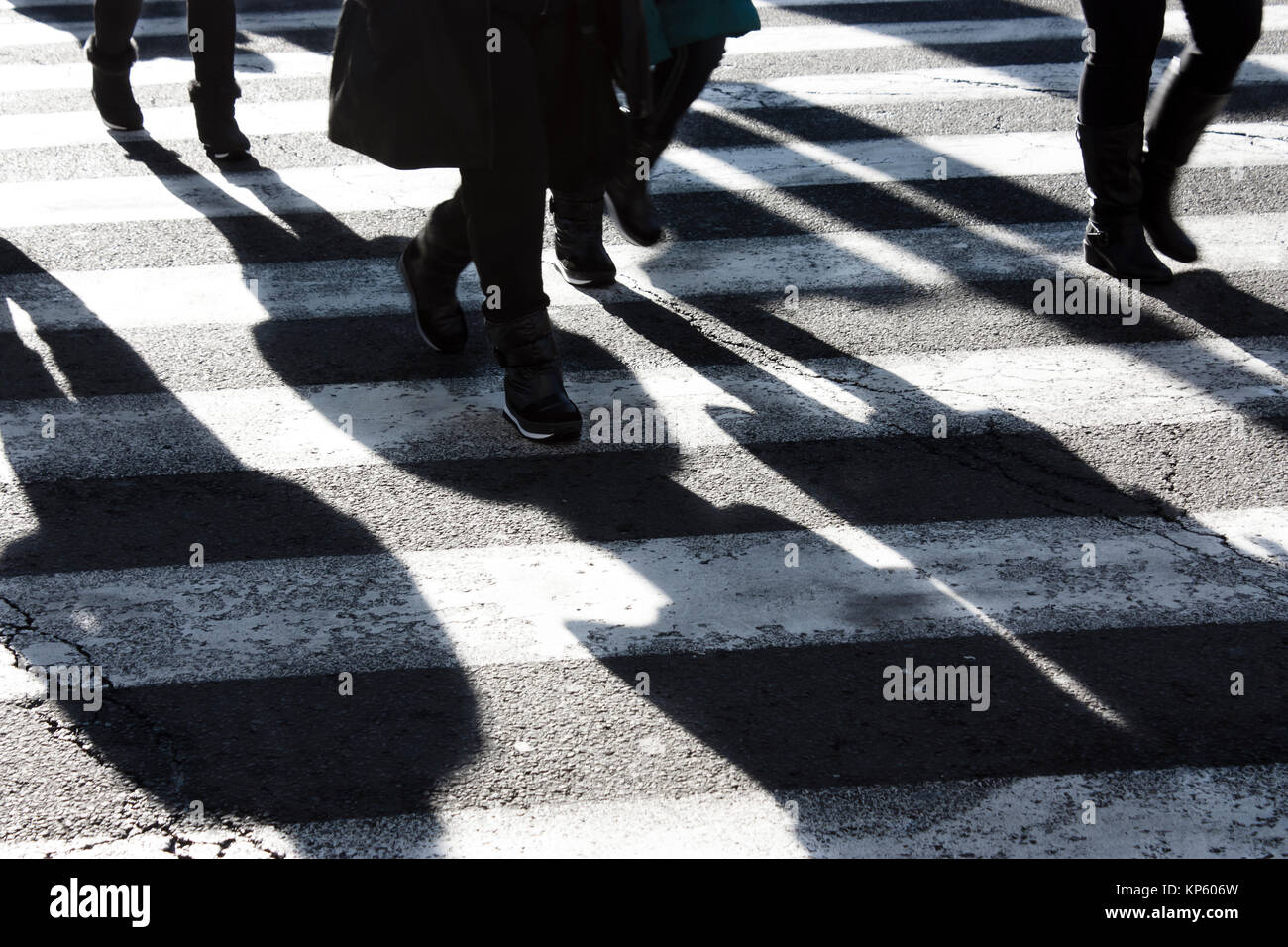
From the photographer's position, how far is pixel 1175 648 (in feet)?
10.5

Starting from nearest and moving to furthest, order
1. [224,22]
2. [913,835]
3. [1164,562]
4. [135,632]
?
[913,835] < [135,632] < [1164,562] < [224,22]

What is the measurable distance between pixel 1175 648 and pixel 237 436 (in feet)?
8.24

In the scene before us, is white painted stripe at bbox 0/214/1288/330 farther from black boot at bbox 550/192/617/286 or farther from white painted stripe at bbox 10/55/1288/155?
white painted stripe at bbox 10/55/1288/155

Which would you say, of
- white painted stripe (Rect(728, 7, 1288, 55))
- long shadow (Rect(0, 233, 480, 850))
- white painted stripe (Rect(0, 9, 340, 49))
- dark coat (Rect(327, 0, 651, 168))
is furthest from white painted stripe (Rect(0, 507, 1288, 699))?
white painted stripe (Rect(0, 9, 340, 49))

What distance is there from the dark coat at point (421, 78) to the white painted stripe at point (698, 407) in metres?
0.79

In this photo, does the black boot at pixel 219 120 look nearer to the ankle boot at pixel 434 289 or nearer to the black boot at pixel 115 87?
the black boot at pixel 115 87

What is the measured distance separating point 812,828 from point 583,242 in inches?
115

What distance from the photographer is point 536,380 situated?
419 centimetres

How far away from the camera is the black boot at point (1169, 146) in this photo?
200 inches

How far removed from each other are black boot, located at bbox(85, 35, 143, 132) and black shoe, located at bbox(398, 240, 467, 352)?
9.14ft

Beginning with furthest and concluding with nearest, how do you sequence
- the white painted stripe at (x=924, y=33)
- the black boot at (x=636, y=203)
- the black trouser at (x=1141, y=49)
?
the white painted stripe at (x=924, y=33), the black boot at (x=636, y=203), the black trouser at (x=1141, y=49)

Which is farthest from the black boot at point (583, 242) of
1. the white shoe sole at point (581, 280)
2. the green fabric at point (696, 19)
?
the green fabric at point (696, 19)

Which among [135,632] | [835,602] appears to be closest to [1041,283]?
[835,602]

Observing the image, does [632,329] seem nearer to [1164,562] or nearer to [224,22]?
[1164,562]
